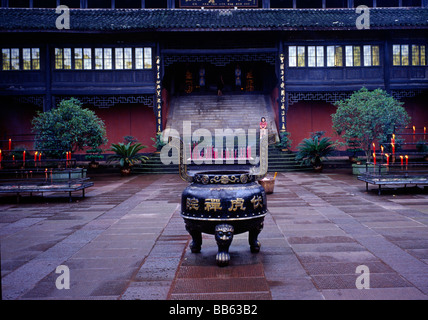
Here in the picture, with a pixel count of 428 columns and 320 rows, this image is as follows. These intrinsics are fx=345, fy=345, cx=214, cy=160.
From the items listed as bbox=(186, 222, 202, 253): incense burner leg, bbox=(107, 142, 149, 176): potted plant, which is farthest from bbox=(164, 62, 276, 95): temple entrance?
bbox=(186, 222, 202, 253): incense burner leg

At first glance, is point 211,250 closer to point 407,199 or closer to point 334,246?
point 334,246

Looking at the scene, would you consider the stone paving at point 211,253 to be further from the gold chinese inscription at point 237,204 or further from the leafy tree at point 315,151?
the leafy tree at point 315,151

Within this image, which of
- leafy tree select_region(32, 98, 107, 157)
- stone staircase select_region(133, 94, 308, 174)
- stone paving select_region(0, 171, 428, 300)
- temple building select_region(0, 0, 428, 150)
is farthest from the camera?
stone staircase select_region(133, 94, 308, 174)

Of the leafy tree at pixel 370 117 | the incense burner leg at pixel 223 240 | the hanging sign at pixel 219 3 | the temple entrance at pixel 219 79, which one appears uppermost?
the hanging sign at pixel 219 3

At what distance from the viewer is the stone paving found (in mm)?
3102

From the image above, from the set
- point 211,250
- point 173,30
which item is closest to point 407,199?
point 211,250

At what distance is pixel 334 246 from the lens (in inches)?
172

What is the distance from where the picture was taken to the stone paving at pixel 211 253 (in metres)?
3.10

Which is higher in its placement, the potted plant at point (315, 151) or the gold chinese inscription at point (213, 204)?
the potted plant at point (315, 151)

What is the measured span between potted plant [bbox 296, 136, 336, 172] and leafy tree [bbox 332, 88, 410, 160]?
1.31 meters

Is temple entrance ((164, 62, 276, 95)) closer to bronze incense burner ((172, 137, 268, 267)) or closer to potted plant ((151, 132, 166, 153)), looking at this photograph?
potted plant ((151, 132, 166, 153))

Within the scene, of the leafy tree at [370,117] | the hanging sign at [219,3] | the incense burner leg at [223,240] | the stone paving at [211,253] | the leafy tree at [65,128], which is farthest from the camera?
the hanging sign at [219,3]

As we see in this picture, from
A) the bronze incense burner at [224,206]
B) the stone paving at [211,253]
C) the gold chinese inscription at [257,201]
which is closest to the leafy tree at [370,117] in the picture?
the stone paving at [211,253]

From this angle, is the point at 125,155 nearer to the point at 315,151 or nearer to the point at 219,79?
the point at 315,151
